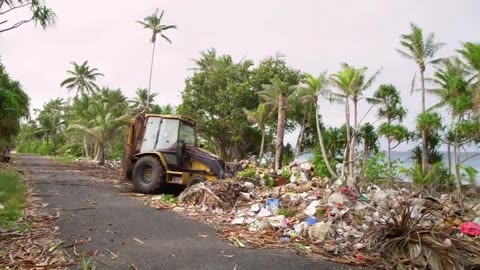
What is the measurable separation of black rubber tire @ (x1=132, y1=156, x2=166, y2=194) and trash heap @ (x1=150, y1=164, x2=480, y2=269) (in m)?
1.83

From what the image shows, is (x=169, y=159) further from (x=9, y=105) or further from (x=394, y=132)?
(x=394, y=132)

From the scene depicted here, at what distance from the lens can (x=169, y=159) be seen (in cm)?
1118

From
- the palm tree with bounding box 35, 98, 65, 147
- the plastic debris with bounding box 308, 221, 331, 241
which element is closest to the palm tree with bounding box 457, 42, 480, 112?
the plastic debris with bounding box 308, 221, 331, 241

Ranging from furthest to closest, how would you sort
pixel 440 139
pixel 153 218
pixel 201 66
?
1. pixel 201 66
2. pixel 440 139
3. pixel 153 218

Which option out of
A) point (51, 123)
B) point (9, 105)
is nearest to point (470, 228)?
point (9, 105)

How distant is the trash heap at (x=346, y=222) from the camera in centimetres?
528

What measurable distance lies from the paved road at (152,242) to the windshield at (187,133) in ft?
9.49

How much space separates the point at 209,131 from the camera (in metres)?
30.1

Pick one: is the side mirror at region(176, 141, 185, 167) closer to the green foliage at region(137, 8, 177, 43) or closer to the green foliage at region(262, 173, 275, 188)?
the green foliage at region(262, 173, 275, 188)

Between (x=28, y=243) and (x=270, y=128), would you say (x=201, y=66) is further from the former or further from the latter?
(x=28, y=243)

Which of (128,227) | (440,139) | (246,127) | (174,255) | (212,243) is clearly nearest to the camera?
(174,255)

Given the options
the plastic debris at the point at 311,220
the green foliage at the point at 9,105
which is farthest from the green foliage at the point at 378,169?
the green foliage at the point at 9,105

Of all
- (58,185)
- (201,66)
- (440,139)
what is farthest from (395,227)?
(201,66)

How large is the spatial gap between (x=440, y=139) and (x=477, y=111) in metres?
7.63
